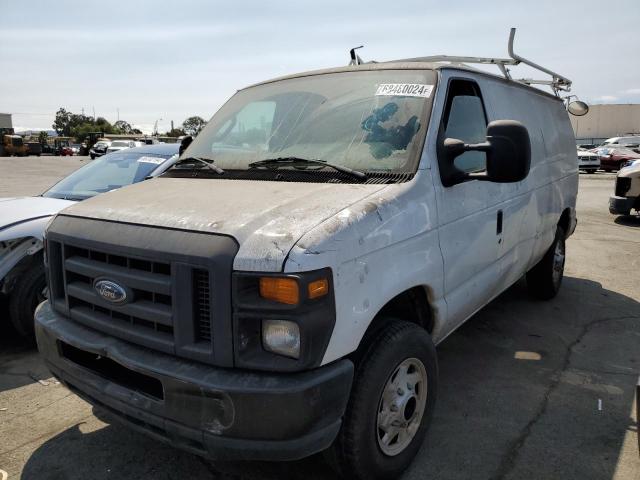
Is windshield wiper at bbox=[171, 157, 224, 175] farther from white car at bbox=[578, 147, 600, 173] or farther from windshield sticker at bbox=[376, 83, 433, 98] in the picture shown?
white car at bbox=[578, 147, 600, 173]

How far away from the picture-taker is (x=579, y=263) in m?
7.62

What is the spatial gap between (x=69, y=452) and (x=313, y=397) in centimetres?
178

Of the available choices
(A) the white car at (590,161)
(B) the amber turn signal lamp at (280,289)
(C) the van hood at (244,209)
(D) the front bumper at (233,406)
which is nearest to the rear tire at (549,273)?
(C) the van hood at (244,209)

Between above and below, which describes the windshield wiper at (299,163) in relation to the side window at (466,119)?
below

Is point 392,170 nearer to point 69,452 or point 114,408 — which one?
point 114,408

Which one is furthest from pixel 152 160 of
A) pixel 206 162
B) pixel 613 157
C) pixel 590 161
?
pixel 613 157

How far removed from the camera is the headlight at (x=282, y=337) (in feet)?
6.88

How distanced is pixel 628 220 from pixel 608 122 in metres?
58.0

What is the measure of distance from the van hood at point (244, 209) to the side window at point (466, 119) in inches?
35.4

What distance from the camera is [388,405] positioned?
261 cm

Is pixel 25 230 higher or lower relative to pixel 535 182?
lower

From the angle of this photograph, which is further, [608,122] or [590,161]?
[608,122]

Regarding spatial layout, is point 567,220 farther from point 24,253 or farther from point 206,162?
point 24,253

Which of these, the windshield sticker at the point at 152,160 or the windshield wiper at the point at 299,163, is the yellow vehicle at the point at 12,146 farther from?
the windshield wiper at the point at 299,163
